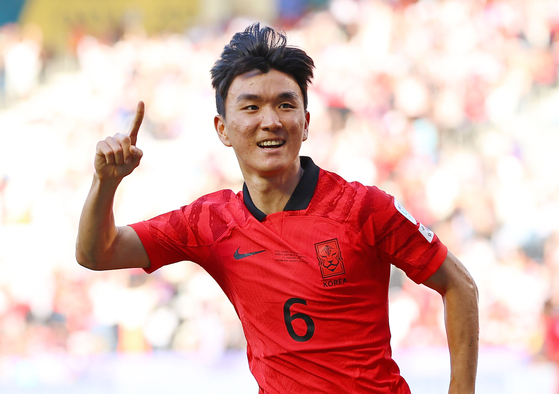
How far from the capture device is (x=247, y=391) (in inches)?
196

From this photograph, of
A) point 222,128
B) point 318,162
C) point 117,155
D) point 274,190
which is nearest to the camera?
point 117,155

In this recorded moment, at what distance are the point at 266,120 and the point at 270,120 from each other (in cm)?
1

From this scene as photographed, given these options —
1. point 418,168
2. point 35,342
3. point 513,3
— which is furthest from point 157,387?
point 513,3

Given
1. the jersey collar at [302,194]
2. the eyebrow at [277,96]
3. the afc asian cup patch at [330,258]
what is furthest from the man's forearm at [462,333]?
the eyebrow at [277,96]

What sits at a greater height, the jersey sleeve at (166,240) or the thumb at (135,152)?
the thumb at (135,152)

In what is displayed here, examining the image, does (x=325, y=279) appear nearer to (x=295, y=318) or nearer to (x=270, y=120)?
(x=295, y=318)

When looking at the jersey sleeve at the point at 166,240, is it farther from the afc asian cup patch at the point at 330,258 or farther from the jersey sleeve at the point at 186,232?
the afc asian cup patch at the point at 330,258

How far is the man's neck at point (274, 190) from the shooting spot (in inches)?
73.1

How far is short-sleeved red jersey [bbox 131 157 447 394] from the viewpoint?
1657mm

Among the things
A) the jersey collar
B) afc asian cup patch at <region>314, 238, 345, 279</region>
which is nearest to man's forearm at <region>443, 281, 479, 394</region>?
afc asian cup patch at <region>314, 238, 345, 279</region>

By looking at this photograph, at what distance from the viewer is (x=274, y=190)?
73.4 inches

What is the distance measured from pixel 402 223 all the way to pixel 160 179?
3974 millimetres

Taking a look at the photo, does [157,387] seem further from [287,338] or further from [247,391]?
[287,338]

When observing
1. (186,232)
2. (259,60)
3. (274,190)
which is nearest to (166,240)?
(186,232)
